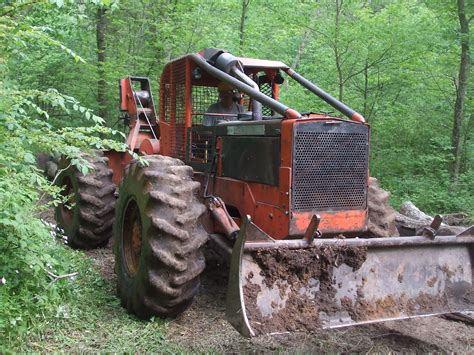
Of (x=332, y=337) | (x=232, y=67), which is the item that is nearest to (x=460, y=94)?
(x=232, y=67)

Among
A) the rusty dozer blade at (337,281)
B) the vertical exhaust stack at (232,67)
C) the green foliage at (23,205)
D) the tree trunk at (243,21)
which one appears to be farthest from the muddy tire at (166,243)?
the tree trunk at (243,21)

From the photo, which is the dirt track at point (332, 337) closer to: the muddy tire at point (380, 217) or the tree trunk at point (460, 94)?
the muddy tire at point (380, 217)

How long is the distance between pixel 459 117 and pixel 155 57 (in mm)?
7794

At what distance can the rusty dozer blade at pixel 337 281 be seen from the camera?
13.0ft

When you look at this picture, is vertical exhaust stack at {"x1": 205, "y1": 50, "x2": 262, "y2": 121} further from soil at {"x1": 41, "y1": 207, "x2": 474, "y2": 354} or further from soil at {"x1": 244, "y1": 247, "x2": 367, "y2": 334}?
soil at {"x1": 41, "y1": 207, "x2": 474, "y2": 354}

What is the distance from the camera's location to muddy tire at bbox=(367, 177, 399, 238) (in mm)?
5410

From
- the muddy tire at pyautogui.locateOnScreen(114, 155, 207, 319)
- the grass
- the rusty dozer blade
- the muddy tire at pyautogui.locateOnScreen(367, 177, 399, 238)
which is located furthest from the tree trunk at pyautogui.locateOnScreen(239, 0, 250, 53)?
the rusty dozer blade

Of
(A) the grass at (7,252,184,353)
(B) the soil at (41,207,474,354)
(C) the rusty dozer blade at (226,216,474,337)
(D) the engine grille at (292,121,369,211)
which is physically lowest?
(B) the soil at (41,207,474,354)

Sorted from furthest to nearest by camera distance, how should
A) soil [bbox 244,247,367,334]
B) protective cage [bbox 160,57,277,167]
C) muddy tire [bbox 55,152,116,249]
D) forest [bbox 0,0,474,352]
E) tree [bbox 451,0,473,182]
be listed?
tree [bbox 451,0,473,182], forest [bbox 0,0,474,352], muddy tire [bbox 55,152,116,249], protective cage [bbox 160,57,277,167], soil [bbox 244,247,367,334]

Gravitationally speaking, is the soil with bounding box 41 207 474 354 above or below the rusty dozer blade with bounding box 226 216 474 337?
below

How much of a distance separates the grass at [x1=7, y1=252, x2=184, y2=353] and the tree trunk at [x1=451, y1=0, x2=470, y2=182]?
9.39 m

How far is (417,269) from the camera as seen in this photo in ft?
15.0

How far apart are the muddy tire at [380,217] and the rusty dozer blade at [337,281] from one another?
2.48 feet

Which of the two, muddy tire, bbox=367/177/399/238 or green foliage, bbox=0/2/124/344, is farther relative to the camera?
muddy tire, bbox=367/177/399/238
